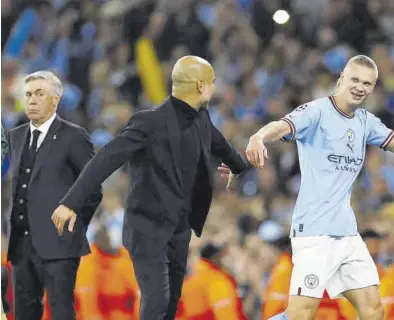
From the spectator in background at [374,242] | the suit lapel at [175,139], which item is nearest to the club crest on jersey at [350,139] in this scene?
the suit lapel at [175,139]

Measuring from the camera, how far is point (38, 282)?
5.30 metres

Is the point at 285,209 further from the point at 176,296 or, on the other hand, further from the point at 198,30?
the point at 176,296

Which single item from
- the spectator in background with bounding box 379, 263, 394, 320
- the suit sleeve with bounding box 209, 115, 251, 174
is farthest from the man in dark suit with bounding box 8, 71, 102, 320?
the spectator in background with bounding box 379, 263, 394, 320

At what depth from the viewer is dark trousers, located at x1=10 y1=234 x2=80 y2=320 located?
204 inches

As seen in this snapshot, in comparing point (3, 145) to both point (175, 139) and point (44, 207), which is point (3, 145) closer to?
point (44, 207)

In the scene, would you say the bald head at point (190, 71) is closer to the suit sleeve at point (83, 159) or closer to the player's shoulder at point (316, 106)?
the player's shoulder at point (316, 106)

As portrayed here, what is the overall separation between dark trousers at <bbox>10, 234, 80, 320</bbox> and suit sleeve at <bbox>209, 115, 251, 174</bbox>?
0.82 meters

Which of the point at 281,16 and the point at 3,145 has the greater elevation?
the point at 281,16

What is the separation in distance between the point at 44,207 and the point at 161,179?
28.3 inches

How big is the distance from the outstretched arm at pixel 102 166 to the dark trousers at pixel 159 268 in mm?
278

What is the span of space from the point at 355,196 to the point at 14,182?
3.13 meters

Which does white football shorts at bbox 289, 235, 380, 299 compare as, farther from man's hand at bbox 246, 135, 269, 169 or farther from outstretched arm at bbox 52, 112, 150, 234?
outstretched arm at bbox 52, 112, 150, 234

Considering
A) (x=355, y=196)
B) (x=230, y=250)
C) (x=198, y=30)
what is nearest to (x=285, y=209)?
(x=355, y=196)

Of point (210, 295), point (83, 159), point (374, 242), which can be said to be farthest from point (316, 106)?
point (210, 295)
